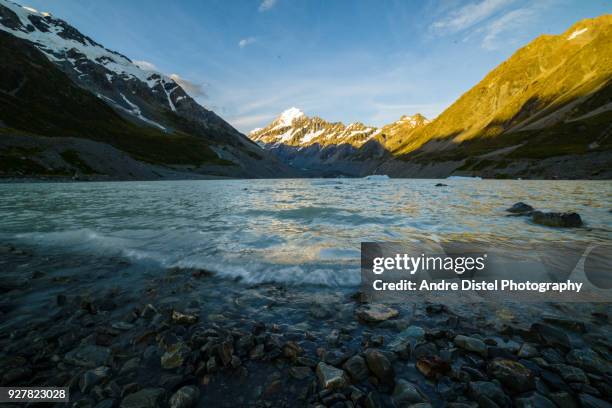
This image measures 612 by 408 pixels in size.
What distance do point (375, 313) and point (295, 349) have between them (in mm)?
1976

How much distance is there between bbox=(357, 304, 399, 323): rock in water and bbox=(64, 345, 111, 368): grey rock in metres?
4.44

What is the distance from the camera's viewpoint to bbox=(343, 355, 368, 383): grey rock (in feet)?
12.8

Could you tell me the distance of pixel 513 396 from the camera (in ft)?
11.4

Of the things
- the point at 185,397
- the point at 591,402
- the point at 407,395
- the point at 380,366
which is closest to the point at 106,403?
the point at 185,397

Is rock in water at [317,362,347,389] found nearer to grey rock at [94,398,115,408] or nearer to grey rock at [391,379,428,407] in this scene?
grey rock at [391,379,428,407]

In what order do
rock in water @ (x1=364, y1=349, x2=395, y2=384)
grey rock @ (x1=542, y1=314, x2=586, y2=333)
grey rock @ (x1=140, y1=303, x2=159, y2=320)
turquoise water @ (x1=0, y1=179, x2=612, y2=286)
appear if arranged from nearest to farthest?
rock in water @ (x1=364, y1=349, x2=395, y2=384)
grey rock @ (x1=542, y1=314, x2=586, y2=333)
grey rock @ (x1=140, y1=303, x2=159, y2=320)
turquoise water @ (x1=0, y1=179, x2=612, y2=286)

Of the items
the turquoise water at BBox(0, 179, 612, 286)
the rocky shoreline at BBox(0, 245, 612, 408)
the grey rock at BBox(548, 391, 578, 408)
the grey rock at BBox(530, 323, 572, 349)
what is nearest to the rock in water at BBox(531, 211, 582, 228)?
the turquoise water at BBox(0, 179, 612, 286)

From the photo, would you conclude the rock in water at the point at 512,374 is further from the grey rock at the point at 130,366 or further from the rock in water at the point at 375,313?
the grey rock at the point at 130,366

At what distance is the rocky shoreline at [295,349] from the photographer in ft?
11.7

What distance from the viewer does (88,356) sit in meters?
4.39

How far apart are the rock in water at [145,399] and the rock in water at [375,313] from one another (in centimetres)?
360

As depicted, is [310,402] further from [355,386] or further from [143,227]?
[143,227]

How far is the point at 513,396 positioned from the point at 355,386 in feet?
6.44

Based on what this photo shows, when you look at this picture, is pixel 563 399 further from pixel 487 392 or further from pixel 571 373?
pixel 487 392
